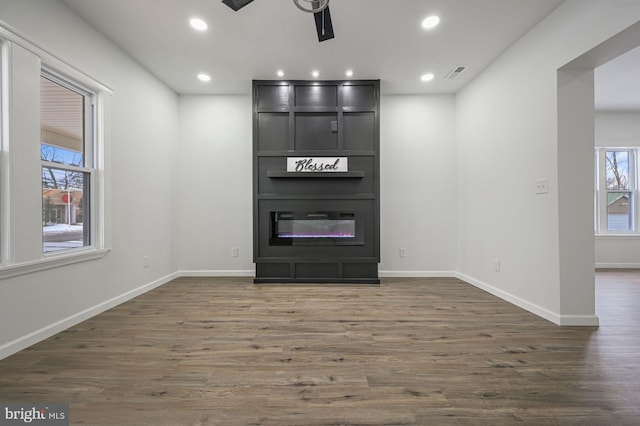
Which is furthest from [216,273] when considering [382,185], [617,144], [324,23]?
[617,144]

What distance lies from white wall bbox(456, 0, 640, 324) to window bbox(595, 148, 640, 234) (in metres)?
3.23

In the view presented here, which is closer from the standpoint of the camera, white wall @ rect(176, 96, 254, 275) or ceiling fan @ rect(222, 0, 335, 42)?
ceiling fan @ rect(222, 0, 335, 42)

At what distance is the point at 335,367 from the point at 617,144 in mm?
6437

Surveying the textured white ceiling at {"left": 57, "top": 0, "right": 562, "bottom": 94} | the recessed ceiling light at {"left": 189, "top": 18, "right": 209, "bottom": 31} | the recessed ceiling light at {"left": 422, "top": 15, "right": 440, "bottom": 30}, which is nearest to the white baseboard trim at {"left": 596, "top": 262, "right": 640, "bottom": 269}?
the textured white ceiling at {"left": 57, "top": 0, "right": 562, "bottom": 94}

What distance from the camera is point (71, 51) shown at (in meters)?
2.49

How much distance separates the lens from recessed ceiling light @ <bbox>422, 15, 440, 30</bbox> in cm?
259

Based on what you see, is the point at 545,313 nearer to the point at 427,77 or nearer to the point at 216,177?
the point at 427,77

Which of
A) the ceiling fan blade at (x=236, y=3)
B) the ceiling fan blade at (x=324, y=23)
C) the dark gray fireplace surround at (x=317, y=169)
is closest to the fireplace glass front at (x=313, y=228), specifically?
the dark gray fireplace surround at (x=317, y=169)

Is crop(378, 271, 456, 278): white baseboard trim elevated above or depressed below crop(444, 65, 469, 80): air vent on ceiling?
below

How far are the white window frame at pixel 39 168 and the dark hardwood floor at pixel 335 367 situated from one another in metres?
0.62

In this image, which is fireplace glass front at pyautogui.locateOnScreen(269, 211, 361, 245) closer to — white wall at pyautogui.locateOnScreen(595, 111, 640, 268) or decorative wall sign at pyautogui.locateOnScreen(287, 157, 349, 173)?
decorative wall sign at pyautogui.locateOnScreen(287, 157, 349, 173)

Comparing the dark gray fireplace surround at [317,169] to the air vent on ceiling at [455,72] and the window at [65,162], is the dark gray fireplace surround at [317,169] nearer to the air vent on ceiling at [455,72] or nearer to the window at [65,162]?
the air vent on ceiling at [455,72]

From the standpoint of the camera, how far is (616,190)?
500 centimetres

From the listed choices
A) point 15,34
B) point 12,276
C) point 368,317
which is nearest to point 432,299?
point 368,317
